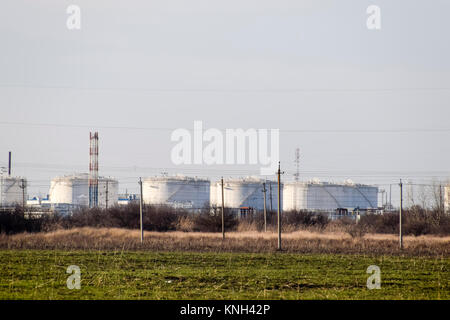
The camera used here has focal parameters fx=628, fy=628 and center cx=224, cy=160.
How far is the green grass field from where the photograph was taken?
48.9ft

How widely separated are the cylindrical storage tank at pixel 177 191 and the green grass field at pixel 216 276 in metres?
72.1

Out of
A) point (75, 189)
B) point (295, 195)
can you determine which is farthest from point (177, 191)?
point (295, 195)

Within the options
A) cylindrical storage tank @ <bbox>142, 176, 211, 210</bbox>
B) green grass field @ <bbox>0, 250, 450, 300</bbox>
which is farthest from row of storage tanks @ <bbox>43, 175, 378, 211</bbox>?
green grass field @ <bbox>0, 250, 450, 300</bbox>

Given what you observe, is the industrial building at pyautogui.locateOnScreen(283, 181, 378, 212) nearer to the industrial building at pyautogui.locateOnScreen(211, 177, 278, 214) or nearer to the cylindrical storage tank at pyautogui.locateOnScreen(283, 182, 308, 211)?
the cylindrical storage tank at pyautogui.locateOnScreen(283, 182, 308, 211)

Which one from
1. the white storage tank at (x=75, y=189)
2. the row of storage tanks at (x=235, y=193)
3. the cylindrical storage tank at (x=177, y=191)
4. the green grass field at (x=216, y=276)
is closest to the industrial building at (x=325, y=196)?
the row of storage tanks at (x=235, y=193)

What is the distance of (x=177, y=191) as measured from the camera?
101125 mm

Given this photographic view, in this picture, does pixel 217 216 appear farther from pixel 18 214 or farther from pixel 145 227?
pixel 18 214

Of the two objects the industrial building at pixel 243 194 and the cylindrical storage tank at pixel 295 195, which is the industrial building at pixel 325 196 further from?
the industrial building at pixel 243 194

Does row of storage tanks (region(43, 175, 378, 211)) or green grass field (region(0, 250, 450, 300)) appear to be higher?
row of storage tanks (region(43, 175, 378, 211))

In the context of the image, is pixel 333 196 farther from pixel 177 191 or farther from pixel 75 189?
pixel 75 189

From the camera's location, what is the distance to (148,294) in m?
14.6

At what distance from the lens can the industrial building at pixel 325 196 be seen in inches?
3836
